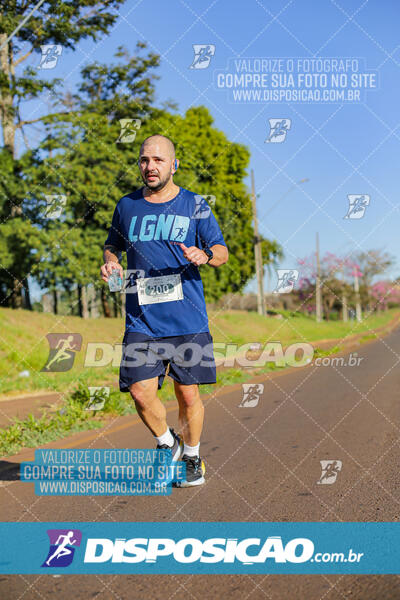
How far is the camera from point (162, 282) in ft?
14.2

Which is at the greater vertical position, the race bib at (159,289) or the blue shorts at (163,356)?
the race bib at (159,289)

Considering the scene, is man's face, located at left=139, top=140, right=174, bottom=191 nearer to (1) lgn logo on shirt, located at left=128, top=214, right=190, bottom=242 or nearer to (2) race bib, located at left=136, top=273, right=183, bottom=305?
(1) lgn logo on shirt, located at left=128, top=214, right=190, bottom=242

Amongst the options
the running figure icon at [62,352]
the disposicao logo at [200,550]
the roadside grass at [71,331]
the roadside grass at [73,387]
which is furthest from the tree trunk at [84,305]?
the disposicao logo at [200,550]

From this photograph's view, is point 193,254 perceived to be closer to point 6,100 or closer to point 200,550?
point 200,550

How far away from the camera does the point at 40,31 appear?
2230cm

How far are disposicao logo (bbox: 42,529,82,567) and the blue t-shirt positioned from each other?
4.31 ft

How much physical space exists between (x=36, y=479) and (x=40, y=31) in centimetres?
2043

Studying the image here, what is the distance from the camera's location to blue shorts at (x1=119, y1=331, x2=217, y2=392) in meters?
4.38

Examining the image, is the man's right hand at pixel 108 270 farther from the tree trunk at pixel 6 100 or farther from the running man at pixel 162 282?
the tree trunk at pixel 6 100

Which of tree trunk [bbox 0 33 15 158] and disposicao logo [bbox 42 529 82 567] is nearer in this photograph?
disposicao logo [bbox 42 529 82 567]

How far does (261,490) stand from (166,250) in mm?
1734

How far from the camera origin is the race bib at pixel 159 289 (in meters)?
4.32

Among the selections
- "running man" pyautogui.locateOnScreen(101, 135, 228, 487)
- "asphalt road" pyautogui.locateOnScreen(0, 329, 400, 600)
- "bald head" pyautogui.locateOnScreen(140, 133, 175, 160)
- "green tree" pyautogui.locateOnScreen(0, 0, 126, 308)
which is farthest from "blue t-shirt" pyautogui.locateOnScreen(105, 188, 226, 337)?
"green tree" pyautogui.locateOnScreen(0, 0, 126, 308)

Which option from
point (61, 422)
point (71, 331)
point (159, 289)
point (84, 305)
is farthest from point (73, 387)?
point (84, 305)
